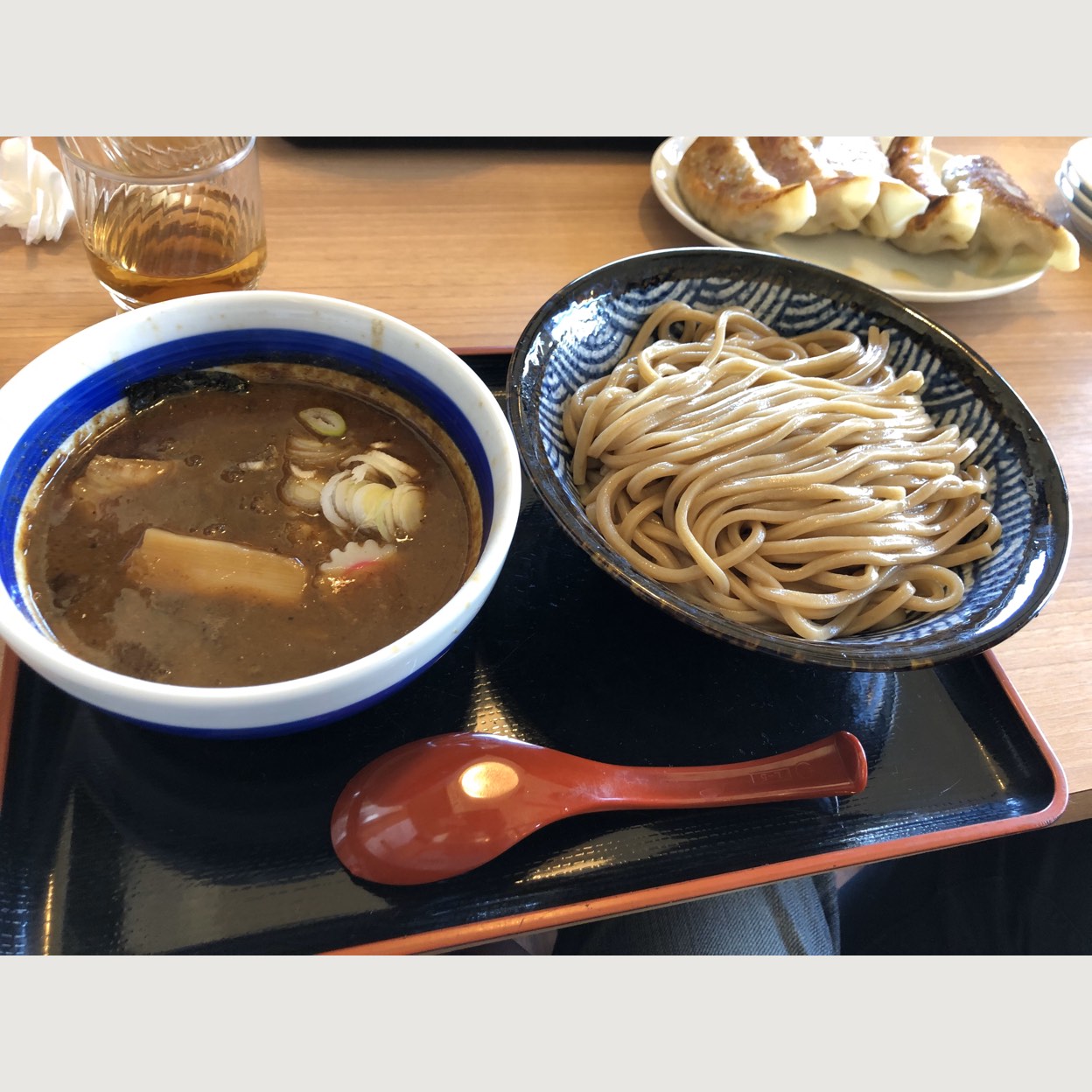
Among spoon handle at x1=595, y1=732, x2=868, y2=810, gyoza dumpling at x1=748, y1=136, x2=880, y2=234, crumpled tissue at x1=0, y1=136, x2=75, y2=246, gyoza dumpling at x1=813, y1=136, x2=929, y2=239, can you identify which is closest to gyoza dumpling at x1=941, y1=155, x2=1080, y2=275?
gyoza dumpling at x1=813, y1=136, x2=929, y2=239

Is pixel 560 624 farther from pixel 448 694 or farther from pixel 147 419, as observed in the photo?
pixel 147 419

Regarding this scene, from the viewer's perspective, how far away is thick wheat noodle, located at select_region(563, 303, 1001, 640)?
1.07 m

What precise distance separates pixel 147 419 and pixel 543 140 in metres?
1.28

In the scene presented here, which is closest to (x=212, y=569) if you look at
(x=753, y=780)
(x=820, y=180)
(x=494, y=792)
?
(x=494, y=792)

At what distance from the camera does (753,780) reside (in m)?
0.90

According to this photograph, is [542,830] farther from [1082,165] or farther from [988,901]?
[1082,165]

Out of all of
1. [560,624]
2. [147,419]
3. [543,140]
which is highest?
[543,140]

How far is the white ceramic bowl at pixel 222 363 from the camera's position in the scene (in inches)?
26.6

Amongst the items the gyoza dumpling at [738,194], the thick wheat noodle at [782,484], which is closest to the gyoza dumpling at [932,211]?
the gyoza dumpling at [738,194]

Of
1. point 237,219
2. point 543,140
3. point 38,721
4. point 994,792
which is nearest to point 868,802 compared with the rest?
point 994,792

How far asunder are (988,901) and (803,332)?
3.10 feet

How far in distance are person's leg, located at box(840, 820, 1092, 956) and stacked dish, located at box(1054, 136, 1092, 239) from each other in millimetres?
1442

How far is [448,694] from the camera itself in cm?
95

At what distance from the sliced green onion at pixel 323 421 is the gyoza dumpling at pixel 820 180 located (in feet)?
3.74
